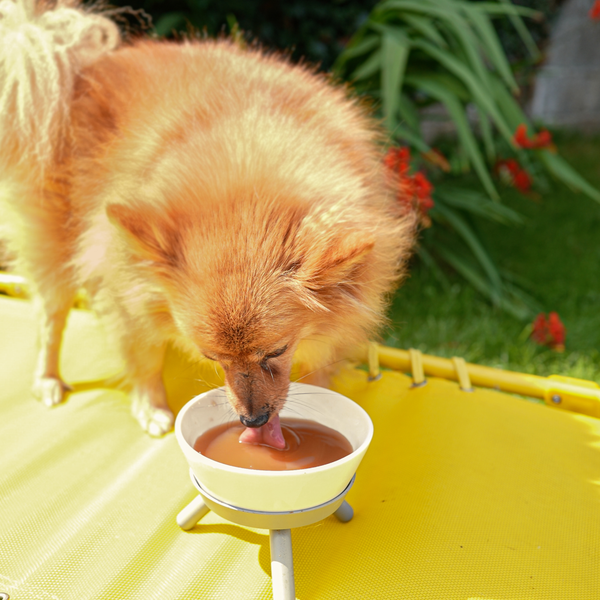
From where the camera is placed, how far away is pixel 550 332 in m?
3.12

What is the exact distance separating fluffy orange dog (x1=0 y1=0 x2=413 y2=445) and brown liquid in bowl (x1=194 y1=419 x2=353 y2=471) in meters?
0.05

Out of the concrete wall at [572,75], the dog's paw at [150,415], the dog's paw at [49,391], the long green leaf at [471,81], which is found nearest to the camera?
the dog's paw at [150,415]

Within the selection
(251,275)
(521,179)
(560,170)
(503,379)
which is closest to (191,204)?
(251,275)

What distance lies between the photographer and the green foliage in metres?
3.23

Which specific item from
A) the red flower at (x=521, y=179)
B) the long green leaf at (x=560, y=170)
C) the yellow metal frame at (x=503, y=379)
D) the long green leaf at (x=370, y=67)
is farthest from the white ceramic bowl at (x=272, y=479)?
the red flower at (x=521, y=179)

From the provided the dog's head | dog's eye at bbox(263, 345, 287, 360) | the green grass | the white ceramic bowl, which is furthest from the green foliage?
the white ceramic bowl

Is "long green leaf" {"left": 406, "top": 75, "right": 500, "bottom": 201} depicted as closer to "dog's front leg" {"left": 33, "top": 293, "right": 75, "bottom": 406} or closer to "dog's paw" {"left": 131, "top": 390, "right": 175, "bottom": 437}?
"dog's paw" {"left": 131, "top": 390, "right": 175, "bottom": 437}

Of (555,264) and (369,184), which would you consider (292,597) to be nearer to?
(369,184)

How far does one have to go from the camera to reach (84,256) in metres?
1.87

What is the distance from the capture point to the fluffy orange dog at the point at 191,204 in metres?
1.46

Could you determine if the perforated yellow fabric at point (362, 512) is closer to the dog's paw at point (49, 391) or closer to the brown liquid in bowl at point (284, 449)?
the dog's paw at point (49, 391)

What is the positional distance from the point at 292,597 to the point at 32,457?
1029 millimetres

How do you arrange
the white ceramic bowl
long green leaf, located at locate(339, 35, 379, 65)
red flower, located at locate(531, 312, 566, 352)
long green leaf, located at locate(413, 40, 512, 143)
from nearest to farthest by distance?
the white ceramic bowl → red flower, located at locate(531, 312, 566, 352) → long green leaf, located at locate(413, 40, 512, 143) → long green leaf, located at locate(339, 35, 379, 65)

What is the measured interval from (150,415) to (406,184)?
60.3 inches
